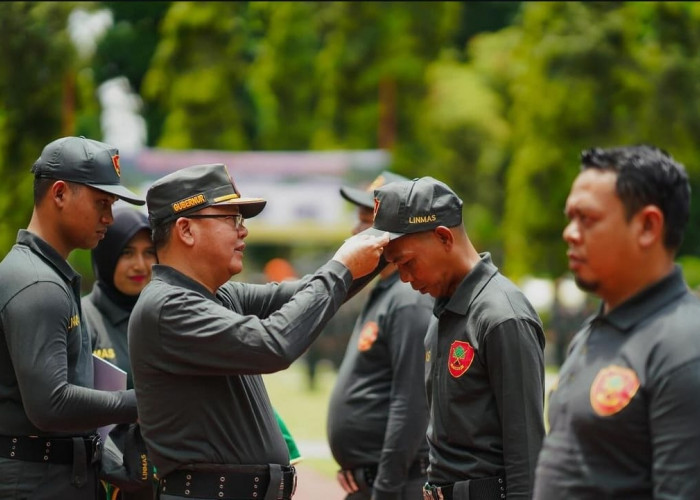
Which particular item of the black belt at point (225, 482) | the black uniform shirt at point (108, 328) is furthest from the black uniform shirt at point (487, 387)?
the black uniform shirt at point (108, 328)

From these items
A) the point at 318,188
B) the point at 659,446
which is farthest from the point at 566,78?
the point at 659,446

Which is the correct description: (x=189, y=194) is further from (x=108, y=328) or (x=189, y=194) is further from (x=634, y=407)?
(x=634, y=407)

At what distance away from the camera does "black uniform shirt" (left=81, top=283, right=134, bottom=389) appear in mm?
5883

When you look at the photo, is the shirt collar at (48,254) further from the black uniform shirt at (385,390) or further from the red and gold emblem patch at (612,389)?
the red and gold emblem patch at (612,389)

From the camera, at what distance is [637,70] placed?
23938 mm

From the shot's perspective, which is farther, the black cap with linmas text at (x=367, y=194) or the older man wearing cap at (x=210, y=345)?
the black cap with linmas text at (x=367, y=194)

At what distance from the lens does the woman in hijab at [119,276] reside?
19.7ft

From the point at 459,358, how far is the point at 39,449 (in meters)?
1.78

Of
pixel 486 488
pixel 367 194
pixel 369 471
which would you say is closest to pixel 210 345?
pixel 486 488

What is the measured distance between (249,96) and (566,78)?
12073 mm

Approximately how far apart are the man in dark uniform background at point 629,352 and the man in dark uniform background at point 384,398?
101 inches

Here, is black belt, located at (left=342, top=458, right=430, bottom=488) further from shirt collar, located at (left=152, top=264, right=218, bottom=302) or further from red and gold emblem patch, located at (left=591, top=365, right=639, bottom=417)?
red and gold emblem patch, located at (left=591, top=365, right=639, bottom=417)

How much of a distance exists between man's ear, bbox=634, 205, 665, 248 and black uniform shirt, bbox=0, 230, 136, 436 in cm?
238

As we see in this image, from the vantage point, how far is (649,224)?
10.8ft
